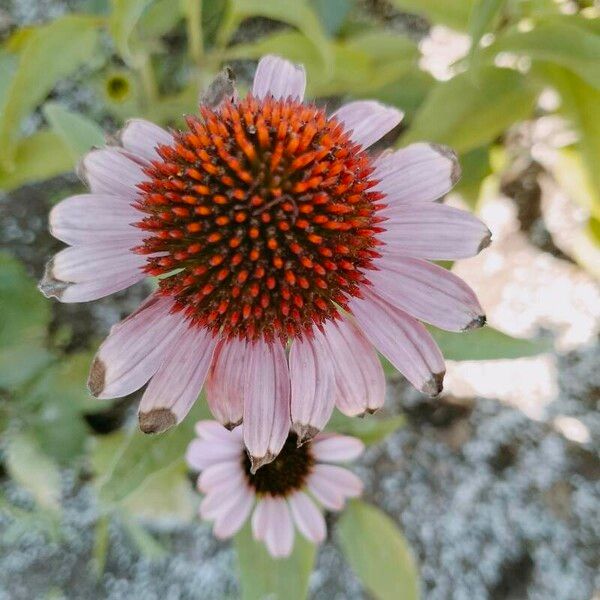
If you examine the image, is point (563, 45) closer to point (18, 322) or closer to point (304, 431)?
point (304, 431)

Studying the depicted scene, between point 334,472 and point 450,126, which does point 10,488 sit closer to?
point 334,472

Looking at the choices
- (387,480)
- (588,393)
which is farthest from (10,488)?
(588,393)

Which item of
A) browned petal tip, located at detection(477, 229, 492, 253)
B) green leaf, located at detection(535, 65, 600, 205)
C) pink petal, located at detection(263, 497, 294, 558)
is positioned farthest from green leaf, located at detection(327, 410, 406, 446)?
green leaf, located at detection(535, 65, 600, 205)

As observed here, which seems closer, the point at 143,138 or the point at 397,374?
the point at 143,138

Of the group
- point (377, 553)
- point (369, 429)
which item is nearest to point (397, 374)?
point (369, 429)

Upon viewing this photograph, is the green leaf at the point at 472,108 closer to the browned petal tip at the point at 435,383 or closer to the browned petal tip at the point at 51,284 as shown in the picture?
the browned petal tip at the point at 435,383
